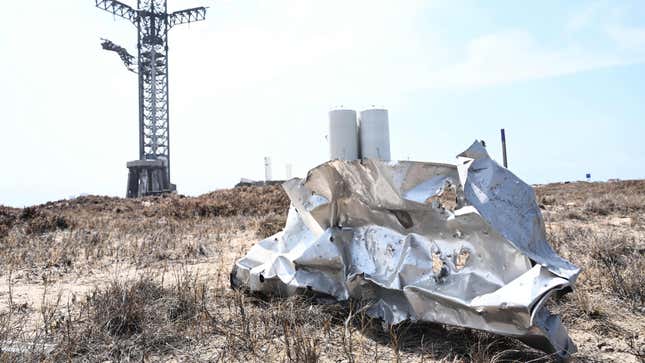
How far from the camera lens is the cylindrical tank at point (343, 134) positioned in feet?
12.7

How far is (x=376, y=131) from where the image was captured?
3811 mm

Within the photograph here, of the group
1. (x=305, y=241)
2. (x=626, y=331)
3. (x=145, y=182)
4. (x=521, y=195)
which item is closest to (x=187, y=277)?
(x=305, y=241)

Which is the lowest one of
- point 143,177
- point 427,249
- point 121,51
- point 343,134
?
point 427,249

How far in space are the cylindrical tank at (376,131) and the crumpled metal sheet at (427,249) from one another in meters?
0.68

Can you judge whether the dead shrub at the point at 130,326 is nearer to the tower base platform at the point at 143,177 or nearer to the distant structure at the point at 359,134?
the distant structure at the point at 359,134

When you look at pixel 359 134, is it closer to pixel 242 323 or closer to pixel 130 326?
pixel 242 323

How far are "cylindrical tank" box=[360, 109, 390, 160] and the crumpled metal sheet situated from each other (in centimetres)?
68

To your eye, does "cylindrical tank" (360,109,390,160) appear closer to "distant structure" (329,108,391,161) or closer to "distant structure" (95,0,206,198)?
"distant structure" (329,108,391,161)

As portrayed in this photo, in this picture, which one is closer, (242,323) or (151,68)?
(242,323)

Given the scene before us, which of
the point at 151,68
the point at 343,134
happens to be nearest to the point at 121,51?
the point at 151,68

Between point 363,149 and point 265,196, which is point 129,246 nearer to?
point 363,149

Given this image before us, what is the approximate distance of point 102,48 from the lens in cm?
3531

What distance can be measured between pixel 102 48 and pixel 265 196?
30.0m

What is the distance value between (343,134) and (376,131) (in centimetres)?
31
